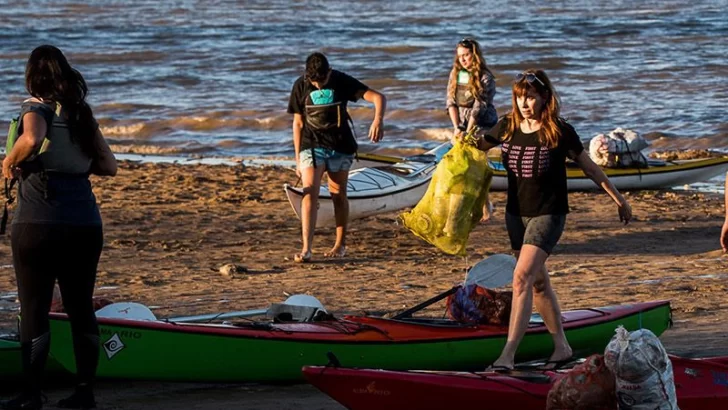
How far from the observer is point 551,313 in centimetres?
670

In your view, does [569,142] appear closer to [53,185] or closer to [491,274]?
[491,274]

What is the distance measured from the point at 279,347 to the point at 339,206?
3.68 metres

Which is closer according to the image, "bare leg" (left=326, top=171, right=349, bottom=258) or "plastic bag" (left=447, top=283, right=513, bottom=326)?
"plastic bag" (left=447, top=283, right=513, bottom=326)

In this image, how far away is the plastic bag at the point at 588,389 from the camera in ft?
17.7

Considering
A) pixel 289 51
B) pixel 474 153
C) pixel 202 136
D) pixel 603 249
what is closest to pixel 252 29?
pixel 289 51

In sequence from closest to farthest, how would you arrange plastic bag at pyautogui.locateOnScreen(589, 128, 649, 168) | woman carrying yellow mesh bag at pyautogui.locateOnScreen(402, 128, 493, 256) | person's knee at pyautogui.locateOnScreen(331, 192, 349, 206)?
woman carrying yellow mesh bag at pyautogui.locateOnScreen(402, 128, 493, 256) → person's knee at pyautogui.locateOnScreen(331, 192, 349, 206) → plastic bag at pyautogui.locateOnScreen(589, 128, 649, 168)

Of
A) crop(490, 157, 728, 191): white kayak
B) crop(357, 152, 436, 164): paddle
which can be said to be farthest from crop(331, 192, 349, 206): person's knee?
crop(490, 157, 728, 191): white kayak

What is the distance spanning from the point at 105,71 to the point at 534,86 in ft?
73.6

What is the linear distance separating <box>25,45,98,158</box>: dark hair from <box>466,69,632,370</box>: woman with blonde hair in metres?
2.02

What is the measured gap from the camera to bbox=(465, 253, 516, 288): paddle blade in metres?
7.01

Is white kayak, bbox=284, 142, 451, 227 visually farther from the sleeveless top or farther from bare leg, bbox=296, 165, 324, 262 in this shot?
the sleeveless top

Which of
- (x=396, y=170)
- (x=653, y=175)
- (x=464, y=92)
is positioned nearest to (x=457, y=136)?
(x=464, y=92)

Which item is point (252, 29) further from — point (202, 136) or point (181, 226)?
point (181, 226)

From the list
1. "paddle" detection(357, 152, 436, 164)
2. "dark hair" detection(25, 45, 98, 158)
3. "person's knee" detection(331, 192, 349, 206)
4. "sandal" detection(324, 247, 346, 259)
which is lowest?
"sandal" detection(324, 247, 346, 259)
